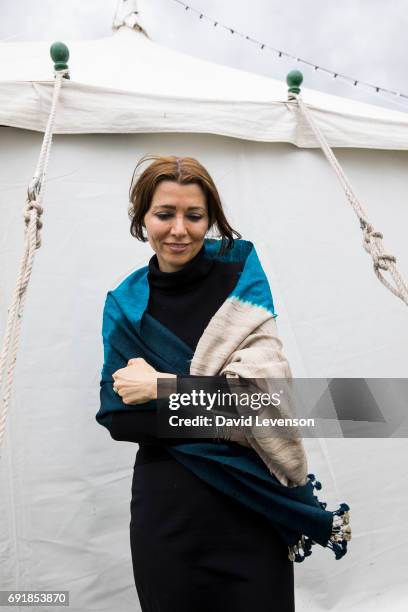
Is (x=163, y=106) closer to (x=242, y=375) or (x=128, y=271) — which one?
(x=128, y=271)

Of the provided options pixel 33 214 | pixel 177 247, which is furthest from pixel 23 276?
pixel 177 247

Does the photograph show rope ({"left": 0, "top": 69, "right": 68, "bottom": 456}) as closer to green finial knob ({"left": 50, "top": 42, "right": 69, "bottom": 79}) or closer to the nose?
the nose

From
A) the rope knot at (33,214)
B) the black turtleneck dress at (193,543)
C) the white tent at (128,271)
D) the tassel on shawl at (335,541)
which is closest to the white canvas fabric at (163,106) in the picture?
the white tent at (128,271)

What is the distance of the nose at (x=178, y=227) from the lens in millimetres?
864

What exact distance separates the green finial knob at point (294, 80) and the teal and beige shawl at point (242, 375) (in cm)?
79

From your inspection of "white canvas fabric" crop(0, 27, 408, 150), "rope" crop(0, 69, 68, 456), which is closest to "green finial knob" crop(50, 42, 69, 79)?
"white canvas fabric" crop(0, 27, 408, 150)

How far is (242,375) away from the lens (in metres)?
0.80

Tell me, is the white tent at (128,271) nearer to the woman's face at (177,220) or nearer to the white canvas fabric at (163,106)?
the white canvas fabric at (163,106)

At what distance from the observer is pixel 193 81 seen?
5.96ft

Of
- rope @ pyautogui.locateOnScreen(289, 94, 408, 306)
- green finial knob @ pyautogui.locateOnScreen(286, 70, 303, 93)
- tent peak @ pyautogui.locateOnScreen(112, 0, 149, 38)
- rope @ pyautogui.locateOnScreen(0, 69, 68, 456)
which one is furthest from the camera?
tent peak @ pyautogui.locateOnScreen(112, 0, 149, 38)

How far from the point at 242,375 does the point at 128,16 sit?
6.77 ft

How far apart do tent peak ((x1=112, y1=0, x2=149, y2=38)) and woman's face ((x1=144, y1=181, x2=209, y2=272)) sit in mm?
1712

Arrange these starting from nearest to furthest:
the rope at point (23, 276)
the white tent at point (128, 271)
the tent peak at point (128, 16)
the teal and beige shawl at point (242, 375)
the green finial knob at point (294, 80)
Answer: the rope at point (23, 276), the teal and beige shawl at point (242, 375), the white tent at point (128, 271), the green finial knob at point (294, 80), the tent peak at point (128, 16)

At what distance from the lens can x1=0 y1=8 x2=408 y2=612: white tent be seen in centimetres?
131
